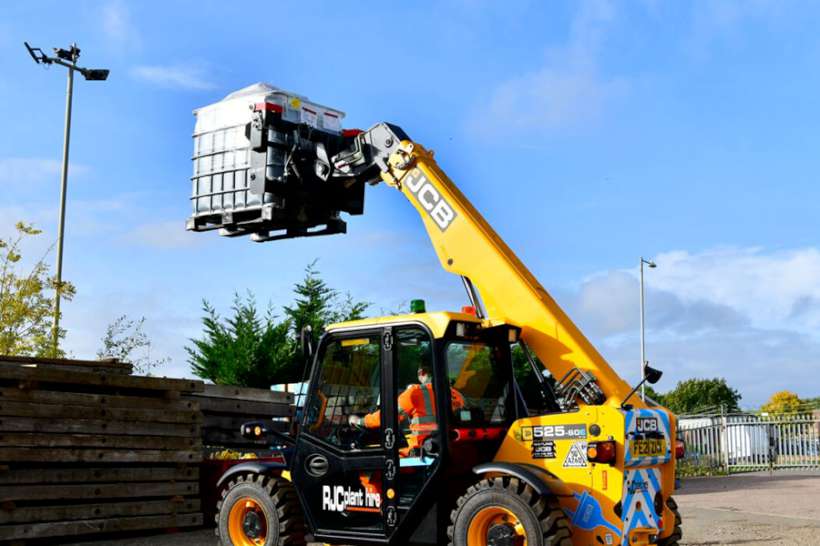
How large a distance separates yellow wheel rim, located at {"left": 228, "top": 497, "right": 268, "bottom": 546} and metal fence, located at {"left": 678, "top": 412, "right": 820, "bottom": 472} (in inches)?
854

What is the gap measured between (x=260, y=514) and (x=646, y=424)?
3.70 m

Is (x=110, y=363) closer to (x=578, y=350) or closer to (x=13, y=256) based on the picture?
(x=578, y=350)

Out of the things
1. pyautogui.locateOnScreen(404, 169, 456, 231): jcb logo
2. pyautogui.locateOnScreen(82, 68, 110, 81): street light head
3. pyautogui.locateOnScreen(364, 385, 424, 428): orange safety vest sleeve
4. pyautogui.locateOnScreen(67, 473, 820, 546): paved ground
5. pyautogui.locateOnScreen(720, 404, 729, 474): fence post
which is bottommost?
pyautogui.locateOnScreen(67, 473, 820, 546): paved ground

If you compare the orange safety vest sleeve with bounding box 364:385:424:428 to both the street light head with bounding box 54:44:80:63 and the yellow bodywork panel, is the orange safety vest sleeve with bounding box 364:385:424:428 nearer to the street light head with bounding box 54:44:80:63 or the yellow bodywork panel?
the yellow bodywork panel

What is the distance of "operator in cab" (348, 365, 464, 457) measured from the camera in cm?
823

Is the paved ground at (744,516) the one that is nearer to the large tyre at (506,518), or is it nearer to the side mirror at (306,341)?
the side mirror at (306,341)

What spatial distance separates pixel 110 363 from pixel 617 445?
737 centimetres

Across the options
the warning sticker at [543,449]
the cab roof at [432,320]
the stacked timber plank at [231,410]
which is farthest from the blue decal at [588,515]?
the stacked timber plank at [231,410]

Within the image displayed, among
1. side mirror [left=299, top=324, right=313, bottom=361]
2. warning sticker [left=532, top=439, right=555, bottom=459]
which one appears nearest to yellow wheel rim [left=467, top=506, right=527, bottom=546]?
warning sticker [left=532, top=439, right=555, bottom=459]

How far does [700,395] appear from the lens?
7162 centimetres

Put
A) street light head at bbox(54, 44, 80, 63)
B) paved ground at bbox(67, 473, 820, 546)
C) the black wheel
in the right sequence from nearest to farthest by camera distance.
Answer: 1. the black wheel
2. paved ground at bbox(67, 473, 820, 546)
3. street light head at bbox(54, 44, 80, 63)

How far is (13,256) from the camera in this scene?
2166 centimetres

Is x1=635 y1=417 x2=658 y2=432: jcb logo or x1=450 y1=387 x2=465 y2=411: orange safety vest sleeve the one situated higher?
x1=450 y1=387 x2=465 y2=411: orange safety vest sleeve

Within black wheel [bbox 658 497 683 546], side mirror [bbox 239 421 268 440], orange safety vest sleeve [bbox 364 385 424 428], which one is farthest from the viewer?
side mirror [bbox 239 421 268 440]
